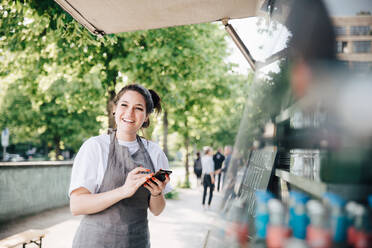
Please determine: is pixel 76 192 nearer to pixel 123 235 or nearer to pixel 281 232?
pixel 123 235

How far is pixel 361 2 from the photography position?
0.82 meters

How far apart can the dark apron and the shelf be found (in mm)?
1460

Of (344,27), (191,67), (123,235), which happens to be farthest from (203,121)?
(344,27)

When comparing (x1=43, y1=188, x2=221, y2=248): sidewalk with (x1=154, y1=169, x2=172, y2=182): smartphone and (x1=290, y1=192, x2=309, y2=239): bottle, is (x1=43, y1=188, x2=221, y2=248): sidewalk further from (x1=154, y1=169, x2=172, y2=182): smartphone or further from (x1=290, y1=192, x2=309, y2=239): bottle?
(x1=290, y1=192, x2=309, y2=239): bottle

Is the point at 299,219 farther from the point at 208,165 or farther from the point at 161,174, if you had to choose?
the point at 208,165

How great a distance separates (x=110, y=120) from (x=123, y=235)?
6818mm

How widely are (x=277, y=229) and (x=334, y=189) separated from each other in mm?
182

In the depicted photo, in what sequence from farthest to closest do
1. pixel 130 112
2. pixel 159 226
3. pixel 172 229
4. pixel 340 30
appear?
pixel 159 226, pixel 172 229, pixel 130 112, pixel 340 30

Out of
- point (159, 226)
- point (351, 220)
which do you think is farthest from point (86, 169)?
point (159, 226)

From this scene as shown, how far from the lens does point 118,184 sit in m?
2.21

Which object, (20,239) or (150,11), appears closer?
(150,11)

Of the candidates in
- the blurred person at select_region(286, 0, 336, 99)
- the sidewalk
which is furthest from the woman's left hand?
the sidewalk

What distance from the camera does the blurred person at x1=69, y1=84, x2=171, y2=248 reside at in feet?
6.69

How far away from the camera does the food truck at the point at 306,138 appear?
0.76 metres
